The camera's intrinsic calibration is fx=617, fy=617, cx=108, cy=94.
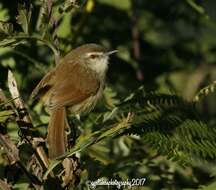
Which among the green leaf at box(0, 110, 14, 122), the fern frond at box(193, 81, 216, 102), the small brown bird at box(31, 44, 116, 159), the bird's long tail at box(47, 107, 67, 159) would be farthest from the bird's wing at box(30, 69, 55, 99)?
the green leaf at box(0, 110, 14, 122)

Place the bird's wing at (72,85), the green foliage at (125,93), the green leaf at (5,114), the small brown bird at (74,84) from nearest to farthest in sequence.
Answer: the green leaf at (5,114) < the green foliage at (125,93) < the small brown bird at (74,84) < the bird's wing at (72,85)

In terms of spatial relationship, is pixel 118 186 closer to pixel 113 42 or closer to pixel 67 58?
pixel 67 58

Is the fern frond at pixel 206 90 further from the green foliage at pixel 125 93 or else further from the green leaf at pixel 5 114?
the green leaf at pixel 5 114

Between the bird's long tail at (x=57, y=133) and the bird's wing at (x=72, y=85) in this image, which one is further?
the bird's wing at (x=72, y=85)

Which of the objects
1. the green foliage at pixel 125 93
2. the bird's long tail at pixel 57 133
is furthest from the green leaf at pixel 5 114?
the bird's long tail at pixel 57 133

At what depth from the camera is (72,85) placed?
4.10m

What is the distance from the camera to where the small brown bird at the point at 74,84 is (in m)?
3.61

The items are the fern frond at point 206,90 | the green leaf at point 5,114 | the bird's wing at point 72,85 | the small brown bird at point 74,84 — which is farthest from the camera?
the bird's wing at point 72,85

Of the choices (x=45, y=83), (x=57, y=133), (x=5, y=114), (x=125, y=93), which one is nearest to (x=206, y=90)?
(x=57, y=133)

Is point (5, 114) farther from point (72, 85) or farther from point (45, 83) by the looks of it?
point (72, 85)

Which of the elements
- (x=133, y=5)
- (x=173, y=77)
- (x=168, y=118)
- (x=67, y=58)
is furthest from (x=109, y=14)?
(x=168, y=118)

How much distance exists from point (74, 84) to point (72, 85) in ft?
0.12

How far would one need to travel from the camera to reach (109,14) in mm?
5113

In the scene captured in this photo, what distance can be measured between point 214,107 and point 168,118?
317 cm
